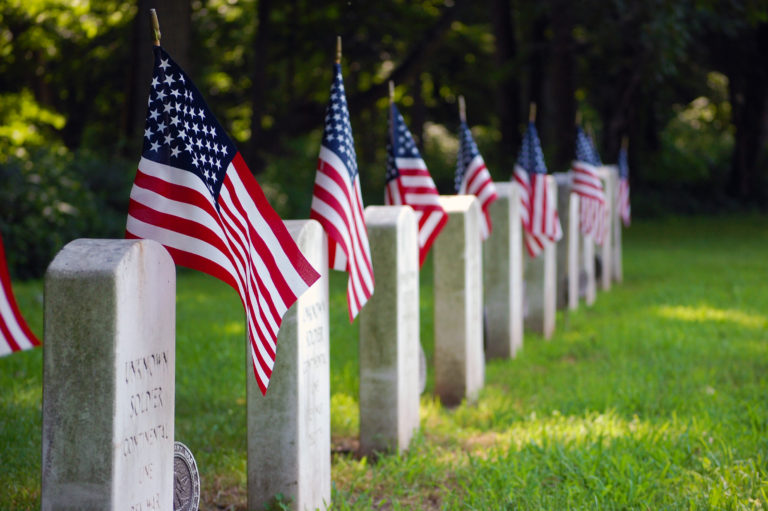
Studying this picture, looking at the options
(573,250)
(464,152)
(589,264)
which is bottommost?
(589,264)

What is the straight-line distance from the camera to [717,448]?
5316 mm

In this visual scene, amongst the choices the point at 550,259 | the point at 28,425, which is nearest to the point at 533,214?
the point at 550,259

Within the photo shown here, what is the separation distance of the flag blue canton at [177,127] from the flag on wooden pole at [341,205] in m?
1.17

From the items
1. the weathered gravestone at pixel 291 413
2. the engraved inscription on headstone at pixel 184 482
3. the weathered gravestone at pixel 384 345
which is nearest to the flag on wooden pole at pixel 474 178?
the weathered gravestone at pixel 384 345

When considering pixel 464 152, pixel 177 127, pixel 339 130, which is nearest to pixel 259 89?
pixel 464 152

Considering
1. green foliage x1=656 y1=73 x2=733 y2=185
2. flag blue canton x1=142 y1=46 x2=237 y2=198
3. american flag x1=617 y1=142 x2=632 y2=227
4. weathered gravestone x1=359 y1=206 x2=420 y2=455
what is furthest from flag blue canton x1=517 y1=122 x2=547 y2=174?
green foliage x1=656 y1=73 x2=733 y2=185

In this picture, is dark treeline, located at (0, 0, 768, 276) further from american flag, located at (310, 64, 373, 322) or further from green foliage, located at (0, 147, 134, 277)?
american flag, located at (310, 64, 373, 322)

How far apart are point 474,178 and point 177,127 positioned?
452 cm

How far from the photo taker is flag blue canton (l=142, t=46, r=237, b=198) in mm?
3497

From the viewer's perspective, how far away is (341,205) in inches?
189

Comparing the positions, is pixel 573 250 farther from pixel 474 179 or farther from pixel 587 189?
pixel 474 179

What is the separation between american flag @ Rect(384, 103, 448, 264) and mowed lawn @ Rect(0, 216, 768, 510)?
1.23 metres

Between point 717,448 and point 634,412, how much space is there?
3.34 ft

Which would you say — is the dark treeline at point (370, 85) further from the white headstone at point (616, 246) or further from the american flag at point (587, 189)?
the american flag at point (587, 189)
